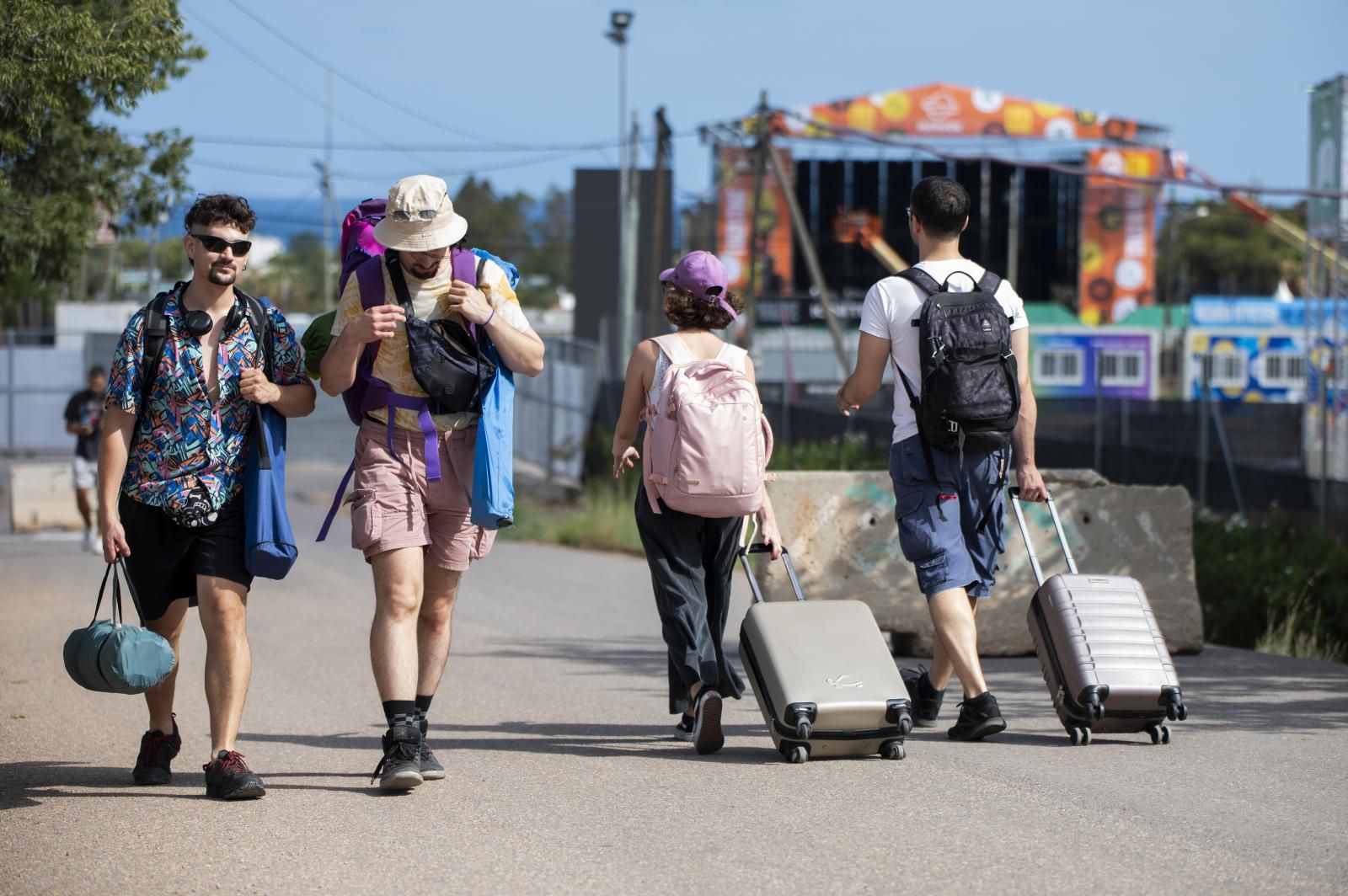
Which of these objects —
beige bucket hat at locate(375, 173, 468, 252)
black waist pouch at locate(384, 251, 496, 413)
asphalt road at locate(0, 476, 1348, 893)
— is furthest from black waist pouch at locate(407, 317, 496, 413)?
asphalt road at locate(0, 476, 1348, 893)

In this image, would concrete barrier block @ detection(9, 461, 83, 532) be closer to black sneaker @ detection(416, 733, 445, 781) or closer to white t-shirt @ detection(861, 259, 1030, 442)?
black sneaker @ detection(416, 733, 445, 781)

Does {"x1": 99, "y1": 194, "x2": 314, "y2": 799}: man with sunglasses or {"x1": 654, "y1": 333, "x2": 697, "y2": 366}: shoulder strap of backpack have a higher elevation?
{"x1": 654, "y1": 333, "x2": 697, "y2": 366}: shoulder strap of backpack

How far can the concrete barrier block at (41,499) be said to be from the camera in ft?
67.1

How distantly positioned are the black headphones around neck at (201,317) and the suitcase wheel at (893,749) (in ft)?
8.53

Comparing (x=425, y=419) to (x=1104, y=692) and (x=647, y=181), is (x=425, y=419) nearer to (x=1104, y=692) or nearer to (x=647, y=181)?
(x=1104, y=692)

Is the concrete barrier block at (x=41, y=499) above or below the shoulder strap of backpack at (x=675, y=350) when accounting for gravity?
below

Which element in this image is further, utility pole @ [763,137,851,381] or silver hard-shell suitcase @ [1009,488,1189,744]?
utility pole @ [763,137,851,381]

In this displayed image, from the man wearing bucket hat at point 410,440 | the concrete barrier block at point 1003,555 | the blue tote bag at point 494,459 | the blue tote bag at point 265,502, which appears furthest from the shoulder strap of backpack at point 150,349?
the concrete barrier block at point 1003,555

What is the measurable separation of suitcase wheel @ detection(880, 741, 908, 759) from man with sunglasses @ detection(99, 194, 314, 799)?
2114mm

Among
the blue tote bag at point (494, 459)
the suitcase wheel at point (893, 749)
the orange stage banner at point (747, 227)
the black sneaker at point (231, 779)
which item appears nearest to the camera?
the black sneaker at point (231, 779)

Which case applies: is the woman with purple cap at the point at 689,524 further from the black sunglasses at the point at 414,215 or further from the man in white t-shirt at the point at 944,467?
the black sunglasses at the point at 414,215

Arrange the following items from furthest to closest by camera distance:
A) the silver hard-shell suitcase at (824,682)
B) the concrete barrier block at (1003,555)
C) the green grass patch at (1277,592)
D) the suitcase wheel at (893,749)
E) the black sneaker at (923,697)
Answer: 1. the green grass patch at (1277,592)
2. the concrete barrier block at (1003,555)
3. the black sneaker at (923,697)
4. the suitcase wheel at (893,749)
5. the silver hard-shell suitcase at (824,682)

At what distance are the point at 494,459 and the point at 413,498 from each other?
292 mm

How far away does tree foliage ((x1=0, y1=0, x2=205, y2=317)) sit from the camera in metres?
9.73
